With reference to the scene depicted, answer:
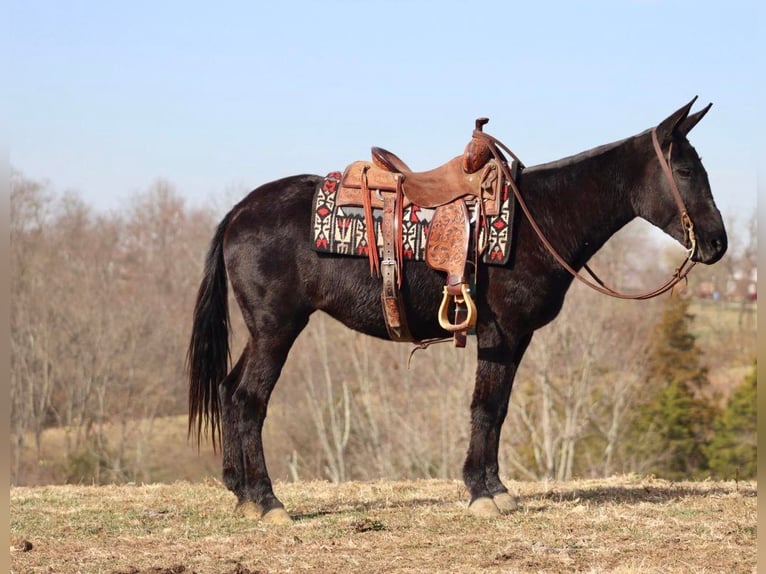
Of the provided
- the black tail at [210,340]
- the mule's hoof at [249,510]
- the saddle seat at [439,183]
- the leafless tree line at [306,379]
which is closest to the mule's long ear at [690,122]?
the saddle seat at [439,183]

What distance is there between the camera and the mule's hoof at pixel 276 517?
21.3 feet

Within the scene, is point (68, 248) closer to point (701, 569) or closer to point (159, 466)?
point (159, 466)

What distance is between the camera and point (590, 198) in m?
6.75

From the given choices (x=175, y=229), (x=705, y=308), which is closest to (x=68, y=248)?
(x=175, y=229)

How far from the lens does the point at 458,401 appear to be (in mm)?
31781

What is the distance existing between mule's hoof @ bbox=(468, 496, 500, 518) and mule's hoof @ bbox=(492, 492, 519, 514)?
0.24m

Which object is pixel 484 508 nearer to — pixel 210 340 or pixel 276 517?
pixel 276 517

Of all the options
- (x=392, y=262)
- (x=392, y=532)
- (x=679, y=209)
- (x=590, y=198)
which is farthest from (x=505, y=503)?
(x=679, y=209)

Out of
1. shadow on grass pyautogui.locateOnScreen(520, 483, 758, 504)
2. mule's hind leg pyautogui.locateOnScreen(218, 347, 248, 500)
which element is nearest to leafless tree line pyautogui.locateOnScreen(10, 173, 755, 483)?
shadow on grass pyautogui.locateOnScreen(520, 483, 758, 504)

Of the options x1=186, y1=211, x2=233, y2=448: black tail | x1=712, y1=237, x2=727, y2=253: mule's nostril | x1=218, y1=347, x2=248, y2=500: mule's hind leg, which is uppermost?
x1=712, y1=237, x2=727, y2=253: mule's nostril

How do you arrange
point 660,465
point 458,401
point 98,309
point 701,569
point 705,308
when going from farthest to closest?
point 705,308
point 98,309
point 458,401
point 660,465
point 701,569

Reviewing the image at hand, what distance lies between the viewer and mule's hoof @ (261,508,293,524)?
21.3 feet

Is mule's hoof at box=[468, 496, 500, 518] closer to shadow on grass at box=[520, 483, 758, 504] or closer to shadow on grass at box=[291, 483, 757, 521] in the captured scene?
shadow on grass at box=[291, 483, 757, 521]

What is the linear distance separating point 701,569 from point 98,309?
123 feet
